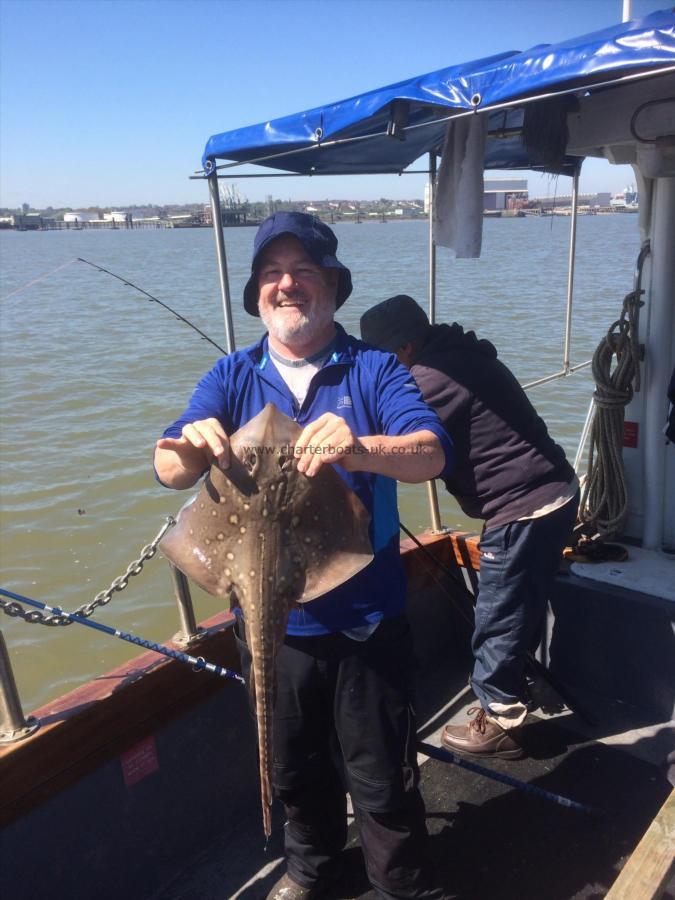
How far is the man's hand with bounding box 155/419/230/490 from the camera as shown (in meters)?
1.79

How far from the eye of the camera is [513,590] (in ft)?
9.91

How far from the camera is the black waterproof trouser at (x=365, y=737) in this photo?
219 centimetres

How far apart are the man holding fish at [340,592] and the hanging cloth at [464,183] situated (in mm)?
1125

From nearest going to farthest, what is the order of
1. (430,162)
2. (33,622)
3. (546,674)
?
(33,622), (546,674), (430,162)

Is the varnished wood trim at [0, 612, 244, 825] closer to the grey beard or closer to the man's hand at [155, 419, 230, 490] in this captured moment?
the man's hand at [155, 419, 230, 490]

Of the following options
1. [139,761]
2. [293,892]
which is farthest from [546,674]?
[139,761]

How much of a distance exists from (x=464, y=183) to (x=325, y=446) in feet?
6.35

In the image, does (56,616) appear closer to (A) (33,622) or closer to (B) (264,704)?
(A) (33,622)

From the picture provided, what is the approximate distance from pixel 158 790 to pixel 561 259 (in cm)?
3325

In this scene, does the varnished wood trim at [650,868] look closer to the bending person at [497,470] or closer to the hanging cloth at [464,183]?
the bending person at [497,470]

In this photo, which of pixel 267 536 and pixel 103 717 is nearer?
pixel 267 536

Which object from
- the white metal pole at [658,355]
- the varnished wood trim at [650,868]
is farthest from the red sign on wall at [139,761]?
the white metal pole at [658,355]

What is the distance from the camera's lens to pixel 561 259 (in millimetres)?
32156

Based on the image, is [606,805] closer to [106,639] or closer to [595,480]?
[595,480]
